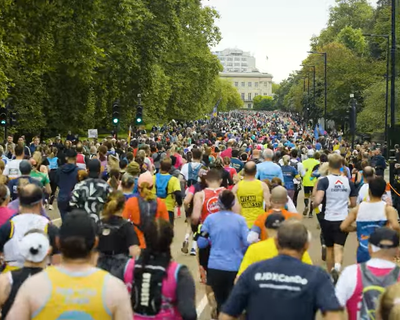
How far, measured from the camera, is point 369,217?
25.9 feet

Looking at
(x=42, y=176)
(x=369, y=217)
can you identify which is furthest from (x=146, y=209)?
(x=42, y=176)

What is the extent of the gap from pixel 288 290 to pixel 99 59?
3156 cm

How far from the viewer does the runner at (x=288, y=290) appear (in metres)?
4.29

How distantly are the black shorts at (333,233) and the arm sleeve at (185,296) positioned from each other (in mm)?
5584

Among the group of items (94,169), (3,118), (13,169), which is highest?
(3,118)

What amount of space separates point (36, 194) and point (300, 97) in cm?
10019

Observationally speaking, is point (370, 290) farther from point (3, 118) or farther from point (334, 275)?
point (3, 118)

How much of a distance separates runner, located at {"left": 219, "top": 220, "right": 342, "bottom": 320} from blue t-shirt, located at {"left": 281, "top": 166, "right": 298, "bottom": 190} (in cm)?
1120

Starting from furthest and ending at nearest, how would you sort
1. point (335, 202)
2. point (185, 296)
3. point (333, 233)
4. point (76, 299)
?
point (333, 233)
point (335, 202)
point (185, 296)
point (76, 299)

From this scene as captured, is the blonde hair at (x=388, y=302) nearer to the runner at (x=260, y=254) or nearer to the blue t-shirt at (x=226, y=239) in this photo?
the runner at (x=260, y=254)

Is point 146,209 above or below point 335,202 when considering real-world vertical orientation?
above

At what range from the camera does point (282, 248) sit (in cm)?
449

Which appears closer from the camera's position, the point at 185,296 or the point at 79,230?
the point at 79,230

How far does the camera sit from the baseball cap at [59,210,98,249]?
164 inches
